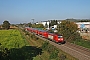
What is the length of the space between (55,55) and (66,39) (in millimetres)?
25527

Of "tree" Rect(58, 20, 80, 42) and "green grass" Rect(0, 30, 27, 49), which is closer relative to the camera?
"green grass" Rect(0, 30, 27, 49)

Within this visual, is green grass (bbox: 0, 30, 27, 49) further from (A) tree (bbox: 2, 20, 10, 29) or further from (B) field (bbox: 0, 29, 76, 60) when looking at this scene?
(A) tree (bbox: 2, 20, 10, 29)

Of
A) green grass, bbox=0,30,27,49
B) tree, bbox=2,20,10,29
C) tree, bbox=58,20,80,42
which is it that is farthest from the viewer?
tree, bbox=2,20,10,29

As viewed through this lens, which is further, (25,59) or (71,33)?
(71,33)

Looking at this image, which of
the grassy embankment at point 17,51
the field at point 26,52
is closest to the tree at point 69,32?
the field at point 26,52

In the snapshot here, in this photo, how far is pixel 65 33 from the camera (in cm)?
5025

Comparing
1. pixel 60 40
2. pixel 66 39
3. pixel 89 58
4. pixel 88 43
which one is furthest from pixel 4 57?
pixel 66 39

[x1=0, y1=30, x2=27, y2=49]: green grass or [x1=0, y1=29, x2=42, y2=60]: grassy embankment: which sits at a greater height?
[x1=0, y1=29, x2=42, y2=60]: grassy embankment

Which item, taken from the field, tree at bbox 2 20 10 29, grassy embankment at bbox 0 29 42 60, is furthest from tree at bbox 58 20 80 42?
tree at bbox 2 20 10 29

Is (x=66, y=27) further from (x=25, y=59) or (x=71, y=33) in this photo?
(x=25, y=59)

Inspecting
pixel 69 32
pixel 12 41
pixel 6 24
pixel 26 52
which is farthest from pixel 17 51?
pixel 6 24

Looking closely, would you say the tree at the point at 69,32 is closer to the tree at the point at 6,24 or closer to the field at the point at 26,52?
the field at the point at 26,52

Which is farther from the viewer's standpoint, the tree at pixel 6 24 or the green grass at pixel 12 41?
the tree at pixel 6 24

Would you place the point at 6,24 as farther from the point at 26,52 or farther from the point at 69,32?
the point at 26,52
